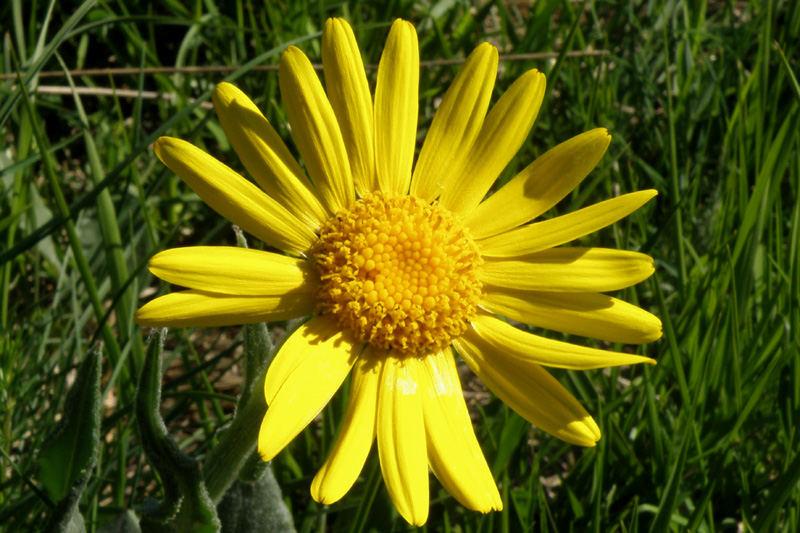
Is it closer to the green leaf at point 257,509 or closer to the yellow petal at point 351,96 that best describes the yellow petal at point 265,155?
the yellow petal at point 351,96

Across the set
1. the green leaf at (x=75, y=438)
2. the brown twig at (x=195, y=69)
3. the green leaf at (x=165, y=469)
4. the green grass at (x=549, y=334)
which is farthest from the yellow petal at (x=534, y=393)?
the brown twig at (x=195, y=69)

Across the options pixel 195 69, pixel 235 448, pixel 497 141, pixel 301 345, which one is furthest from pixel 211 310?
pixel 195 69

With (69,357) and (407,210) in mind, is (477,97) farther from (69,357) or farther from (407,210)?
(69,357)

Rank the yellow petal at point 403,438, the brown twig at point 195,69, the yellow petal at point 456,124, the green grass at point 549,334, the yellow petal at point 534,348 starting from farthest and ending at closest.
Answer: the brown twig at point 195,69
the green grass at point 549,334
the yellow petal at point 456,124
the yellow petal at point 534,348
the yellow petal at point 403,438

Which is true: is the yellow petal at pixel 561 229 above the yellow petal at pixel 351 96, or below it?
below

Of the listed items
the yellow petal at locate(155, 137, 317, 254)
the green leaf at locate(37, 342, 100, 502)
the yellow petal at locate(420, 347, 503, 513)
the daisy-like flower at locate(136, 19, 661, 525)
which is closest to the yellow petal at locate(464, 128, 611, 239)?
the daisy-like flower at locate(136, 19, 661, 525)

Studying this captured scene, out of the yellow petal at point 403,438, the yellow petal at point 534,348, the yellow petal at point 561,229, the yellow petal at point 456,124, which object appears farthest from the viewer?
the yellow petal at point 456,124
